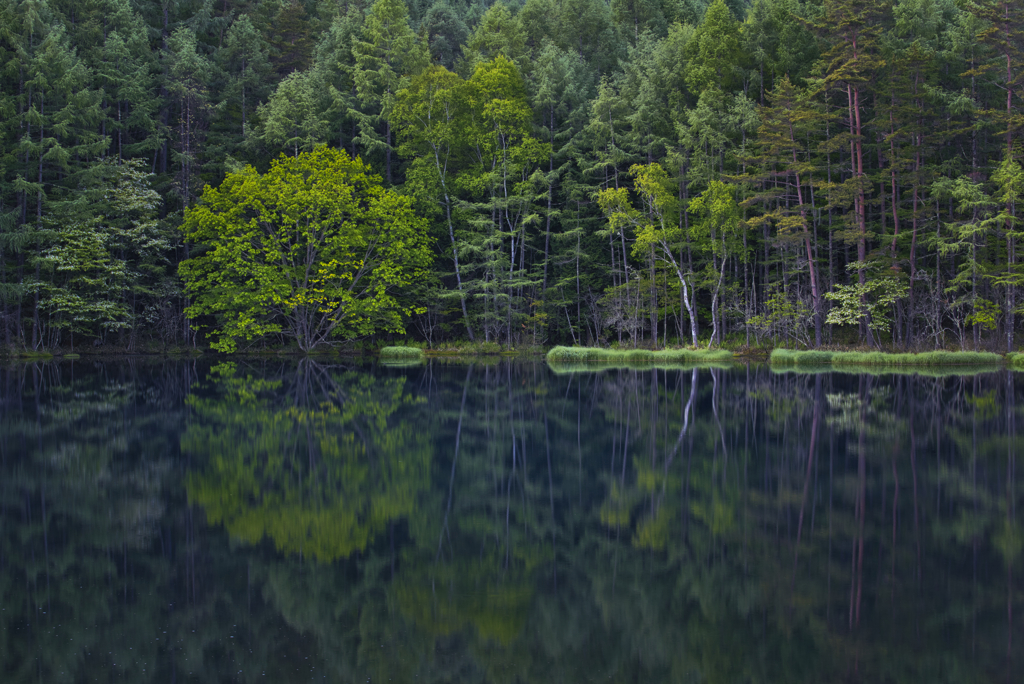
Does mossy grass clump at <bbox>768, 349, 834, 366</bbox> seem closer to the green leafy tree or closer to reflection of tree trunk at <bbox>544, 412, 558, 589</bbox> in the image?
the green leafy tree

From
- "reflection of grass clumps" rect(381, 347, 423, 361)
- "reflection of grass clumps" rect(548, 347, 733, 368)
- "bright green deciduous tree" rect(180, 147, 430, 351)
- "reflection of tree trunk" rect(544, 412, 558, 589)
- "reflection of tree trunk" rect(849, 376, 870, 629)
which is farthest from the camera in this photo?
"reflection of grass clumps" rect(381, 347, 423, 361)

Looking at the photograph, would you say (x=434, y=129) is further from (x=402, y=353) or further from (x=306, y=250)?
(x=402, y=353)

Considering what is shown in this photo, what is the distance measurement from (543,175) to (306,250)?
11090 mm

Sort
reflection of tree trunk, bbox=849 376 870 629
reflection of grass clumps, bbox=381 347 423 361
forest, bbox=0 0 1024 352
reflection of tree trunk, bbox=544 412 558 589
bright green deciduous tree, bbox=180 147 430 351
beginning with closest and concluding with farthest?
1. reflection of tree trunk, bbox=849 376 870 629
2. reflection of tree trunk, bbox=544 412 558 589
3. forest, bbox=0 0 1024 352
4. bright green deciduous tree, bbox=180 147 430 351
5. reflection of grass clumps, bbox=381 347 423 361

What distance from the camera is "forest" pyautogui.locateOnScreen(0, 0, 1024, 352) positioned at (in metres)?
29.7

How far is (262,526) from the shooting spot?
22.7ft

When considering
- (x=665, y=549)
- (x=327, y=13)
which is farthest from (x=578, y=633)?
(x=327, y=13)

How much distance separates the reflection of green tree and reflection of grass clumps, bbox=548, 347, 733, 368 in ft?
46.9

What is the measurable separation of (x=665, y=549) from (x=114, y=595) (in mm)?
3959

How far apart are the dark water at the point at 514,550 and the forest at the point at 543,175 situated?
19587 mm

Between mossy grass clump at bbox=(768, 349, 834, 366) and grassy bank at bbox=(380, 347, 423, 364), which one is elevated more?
grassy bank at bbox=(380, 347, 423, 364)

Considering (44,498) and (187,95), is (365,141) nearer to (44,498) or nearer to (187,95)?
(187,95)

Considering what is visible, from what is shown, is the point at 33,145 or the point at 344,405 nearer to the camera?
the point at 344,405

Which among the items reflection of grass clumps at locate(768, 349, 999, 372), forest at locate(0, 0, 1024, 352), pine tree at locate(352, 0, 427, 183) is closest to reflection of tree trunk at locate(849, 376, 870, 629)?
reflection of grass clumps at locate(768, 349, 999, 372)
